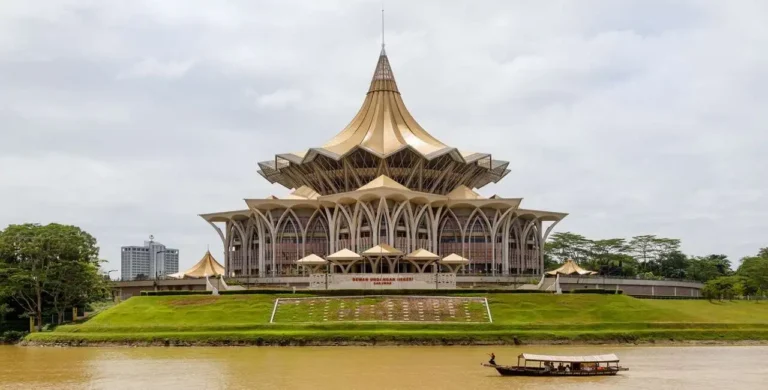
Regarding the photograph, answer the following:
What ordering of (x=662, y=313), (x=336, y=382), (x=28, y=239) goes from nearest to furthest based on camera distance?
(x=336, y=382) < (x=662, y=313) < (x=28, y=239)

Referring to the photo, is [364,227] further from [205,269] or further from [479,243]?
[205,269]

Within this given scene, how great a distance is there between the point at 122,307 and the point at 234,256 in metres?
30.6

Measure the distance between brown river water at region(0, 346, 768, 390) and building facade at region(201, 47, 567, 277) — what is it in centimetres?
3299

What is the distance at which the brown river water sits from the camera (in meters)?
Result: 34.3

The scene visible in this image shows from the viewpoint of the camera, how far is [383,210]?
3287 inches

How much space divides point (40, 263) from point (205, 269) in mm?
25832

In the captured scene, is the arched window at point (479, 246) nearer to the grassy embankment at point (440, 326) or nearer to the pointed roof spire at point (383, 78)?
the pointed roof spire at point (383, 78)

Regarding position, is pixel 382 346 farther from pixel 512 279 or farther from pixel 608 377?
pixel 512 279

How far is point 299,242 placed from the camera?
88312 millimetres

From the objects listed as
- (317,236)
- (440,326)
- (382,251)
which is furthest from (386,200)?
(440,326)

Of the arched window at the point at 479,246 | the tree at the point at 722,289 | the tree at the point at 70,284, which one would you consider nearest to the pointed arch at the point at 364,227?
the arched window at the point at 479,246

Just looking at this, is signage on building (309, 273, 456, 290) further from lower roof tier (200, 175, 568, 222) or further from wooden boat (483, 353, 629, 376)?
wooden boat (483, 353, 629, 376)

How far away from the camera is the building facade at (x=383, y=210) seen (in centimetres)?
8488

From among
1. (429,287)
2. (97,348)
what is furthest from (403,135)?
(97,348)
